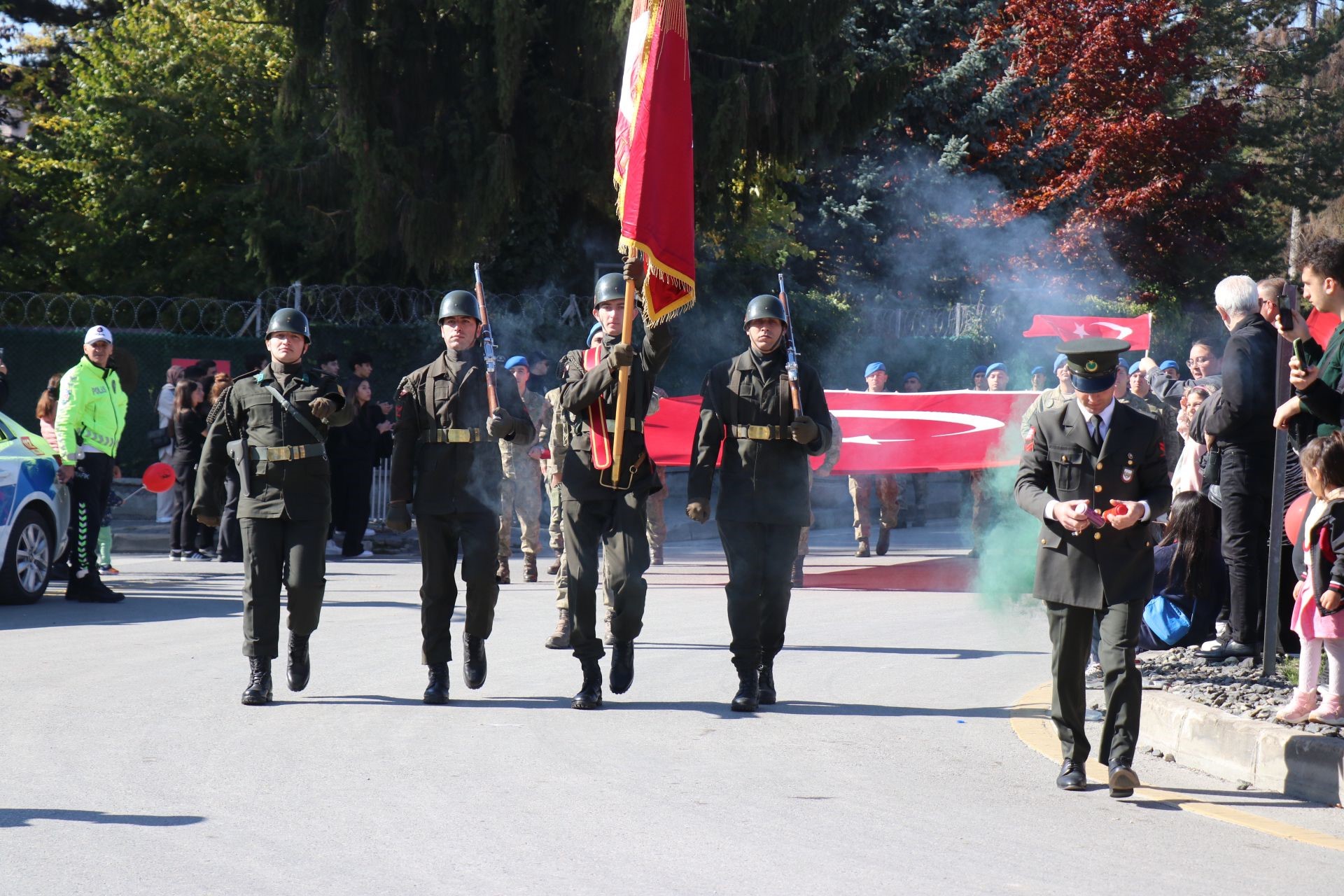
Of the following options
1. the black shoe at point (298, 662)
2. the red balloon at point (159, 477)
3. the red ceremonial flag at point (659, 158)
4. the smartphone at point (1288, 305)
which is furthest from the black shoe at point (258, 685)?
the red balloon at point (159, 477)

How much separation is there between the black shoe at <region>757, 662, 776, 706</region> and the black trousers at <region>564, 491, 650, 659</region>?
747 mm

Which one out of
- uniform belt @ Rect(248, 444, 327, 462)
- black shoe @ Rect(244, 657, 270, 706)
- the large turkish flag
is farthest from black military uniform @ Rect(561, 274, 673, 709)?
the large turkish flag

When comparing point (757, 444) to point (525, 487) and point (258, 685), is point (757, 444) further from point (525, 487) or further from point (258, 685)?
point (525, 487)

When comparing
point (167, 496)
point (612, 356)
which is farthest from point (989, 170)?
point (612, 356)

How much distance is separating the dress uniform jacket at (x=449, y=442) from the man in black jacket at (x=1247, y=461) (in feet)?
12.2

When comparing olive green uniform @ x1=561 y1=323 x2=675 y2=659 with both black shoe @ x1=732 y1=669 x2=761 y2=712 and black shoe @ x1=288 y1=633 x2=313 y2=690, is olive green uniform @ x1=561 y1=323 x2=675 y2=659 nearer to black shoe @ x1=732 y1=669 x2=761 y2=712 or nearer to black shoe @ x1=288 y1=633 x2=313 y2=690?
black shoe @ x1=732 y1=669 x2=761 y2=712

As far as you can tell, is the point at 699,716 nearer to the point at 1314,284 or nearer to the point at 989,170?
the point at 1314,284

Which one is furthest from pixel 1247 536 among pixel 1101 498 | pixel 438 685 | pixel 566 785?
pixel 438 685

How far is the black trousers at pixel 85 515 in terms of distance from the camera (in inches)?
491

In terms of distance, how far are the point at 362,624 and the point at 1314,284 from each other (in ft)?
23.0

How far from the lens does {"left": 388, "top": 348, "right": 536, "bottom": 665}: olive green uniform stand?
8227 millimetres

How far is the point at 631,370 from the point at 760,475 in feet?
2.92

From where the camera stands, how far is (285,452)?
8203 mm

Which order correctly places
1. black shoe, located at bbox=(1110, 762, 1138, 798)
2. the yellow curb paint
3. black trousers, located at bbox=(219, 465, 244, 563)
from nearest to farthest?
the yellow curb paint, black shoe, located at bbox=(1110, 762, 1138, 798), black trousers, located at bbox=(219, 465, 244, 563)
